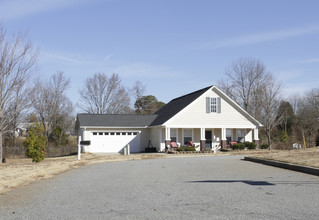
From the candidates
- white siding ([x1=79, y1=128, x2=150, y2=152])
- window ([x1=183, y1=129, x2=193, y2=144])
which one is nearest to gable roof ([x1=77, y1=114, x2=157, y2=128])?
white siding ([x1=79, y1=128, x2=150, y2=152])

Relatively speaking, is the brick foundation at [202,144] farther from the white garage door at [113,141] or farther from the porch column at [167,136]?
the white garage door at [113,141]

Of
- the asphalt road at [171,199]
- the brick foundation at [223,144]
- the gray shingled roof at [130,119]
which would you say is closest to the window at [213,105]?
the gray shingled roof at [130,119]

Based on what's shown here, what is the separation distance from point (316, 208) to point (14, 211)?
592cm

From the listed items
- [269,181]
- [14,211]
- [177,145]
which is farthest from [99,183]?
[177,145]

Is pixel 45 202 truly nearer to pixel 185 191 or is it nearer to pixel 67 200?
pixel 67 200

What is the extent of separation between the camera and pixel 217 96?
108 ft

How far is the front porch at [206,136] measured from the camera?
32000 millimetres

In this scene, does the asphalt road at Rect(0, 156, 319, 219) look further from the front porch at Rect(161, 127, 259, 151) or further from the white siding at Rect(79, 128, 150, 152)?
the white siding at Rect(79, 128, 150, 152)

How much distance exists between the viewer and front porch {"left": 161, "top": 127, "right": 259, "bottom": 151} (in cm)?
3200

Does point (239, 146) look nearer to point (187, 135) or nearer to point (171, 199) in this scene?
point (187, 135)

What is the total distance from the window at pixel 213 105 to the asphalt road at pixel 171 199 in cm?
2095

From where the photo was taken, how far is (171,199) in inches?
317

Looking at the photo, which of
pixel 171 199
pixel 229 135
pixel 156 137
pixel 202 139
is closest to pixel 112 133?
pixel 156 137

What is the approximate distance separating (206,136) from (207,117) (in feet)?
7.35
